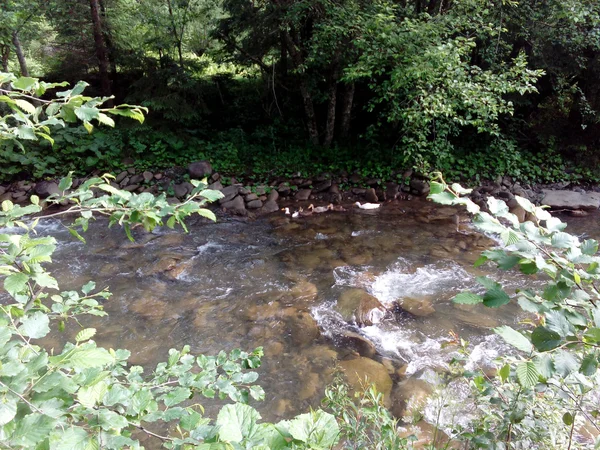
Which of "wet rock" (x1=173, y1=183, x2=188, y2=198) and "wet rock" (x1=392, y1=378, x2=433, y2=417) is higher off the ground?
"wet rock" (x1=173, y1=183, x2=188, y2=198)

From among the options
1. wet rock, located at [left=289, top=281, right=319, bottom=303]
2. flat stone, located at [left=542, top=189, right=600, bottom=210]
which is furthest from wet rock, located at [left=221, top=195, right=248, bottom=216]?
flat stone, located at [left=542, top=189, right=600, bottom=210]

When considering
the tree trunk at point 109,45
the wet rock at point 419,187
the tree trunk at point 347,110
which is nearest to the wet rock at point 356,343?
the wet rock at point 419,187

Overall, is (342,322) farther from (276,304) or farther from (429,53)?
(429,53)

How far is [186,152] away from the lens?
29.1 feet

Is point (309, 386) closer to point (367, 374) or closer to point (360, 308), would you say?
point (367, 374)

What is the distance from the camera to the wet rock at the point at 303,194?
7996mm

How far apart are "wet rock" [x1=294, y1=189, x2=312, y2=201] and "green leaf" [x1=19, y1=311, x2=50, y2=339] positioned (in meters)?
7.00

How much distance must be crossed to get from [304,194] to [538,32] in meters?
5.44

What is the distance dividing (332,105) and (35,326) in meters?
8.32

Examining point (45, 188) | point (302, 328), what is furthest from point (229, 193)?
point (302, 328)

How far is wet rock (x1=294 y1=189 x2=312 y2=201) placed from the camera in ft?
26.2

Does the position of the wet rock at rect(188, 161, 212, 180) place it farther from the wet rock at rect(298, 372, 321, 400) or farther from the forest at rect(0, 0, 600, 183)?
the wet rock at rect(298, 372, 321, 400)

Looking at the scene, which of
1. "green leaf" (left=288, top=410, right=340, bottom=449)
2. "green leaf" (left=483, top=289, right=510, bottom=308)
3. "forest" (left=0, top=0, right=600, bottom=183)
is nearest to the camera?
"green leaf" (left=288, top=410, right=340, bottom=449)

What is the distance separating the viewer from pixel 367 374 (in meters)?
3.78
